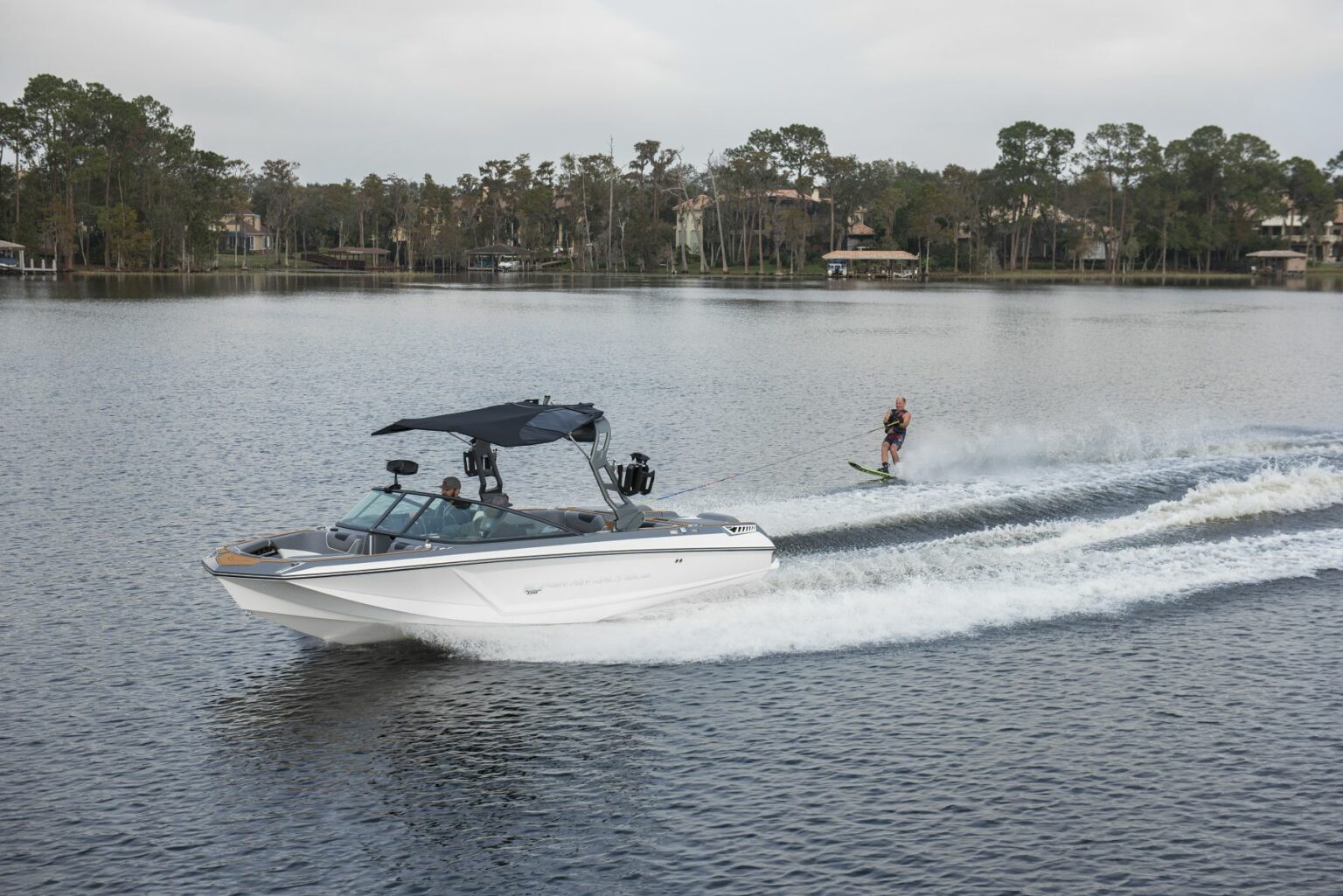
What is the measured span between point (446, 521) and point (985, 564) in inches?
363

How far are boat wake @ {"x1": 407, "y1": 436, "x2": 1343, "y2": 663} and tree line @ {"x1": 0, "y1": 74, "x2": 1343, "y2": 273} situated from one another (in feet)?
448

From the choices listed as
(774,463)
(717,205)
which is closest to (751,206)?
(717,205)

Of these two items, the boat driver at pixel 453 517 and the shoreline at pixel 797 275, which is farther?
the shoreline at pixel 797 275

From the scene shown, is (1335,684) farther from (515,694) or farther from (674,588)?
(515,694)

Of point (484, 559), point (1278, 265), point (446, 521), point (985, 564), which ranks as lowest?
point (985, 564)

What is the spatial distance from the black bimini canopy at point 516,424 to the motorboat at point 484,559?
3 centimetres

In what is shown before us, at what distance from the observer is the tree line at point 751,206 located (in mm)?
147000

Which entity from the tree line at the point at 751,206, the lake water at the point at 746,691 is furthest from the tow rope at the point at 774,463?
the tree line at the point at 751,206

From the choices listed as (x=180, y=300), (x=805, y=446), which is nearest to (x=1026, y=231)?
(x=180, y=300)

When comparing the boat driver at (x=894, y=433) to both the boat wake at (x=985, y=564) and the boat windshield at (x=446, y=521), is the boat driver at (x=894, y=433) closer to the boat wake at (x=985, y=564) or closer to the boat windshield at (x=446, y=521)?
the boat wake at (x=985, y=564)

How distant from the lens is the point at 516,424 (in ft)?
59.5

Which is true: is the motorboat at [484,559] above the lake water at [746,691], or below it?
above

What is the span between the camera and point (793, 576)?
19.8 meters

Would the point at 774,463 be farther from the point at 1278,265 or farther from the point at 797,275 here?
the point at 1278,265
